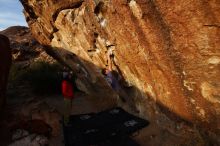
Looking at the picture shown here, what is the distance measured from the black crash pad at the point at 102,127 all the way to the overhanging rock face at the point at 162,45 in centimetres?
55

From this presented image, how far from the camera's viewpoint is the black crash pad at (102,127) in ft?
23.4

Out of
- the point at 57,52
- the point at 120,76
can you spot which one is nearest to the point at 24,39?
the point at 57,52

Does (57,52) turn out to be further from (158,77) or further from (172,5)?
(172,5)

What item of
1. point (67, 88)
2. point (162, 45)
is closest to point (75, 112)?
point (67, 88)

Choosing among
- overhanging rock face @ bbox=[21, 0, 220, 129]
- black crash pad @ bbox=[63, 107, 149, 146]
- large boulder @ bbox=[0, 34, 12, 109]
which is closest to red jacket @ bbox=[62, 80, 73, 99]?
black crash pad @ bbox=[63, 107, 149, 146]

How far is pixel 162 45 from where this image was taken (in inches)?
238

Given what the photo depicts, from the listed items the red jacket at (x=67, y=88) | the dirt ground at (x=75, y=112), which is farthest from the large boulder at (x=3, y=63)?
the red jacket at (x=67, y=88)

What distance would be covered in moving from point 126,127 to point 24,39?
20662mm

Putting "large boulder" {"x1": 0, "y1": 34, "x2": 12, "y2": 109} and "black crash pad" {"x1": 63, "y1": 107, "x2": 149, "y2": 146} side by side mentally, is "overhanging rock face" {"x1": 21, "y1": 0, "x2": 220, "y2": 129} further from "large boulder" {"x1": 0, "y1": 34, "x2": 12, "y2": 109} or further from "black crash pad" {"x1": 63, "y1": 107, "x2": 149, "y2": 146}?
"large boulder" {"x1": 0, "y1": 34, "x2": 12, "y2": 109}

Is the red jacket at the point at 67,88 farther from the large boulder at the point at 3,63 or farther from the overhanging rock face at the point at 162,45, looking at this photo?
the large boulder at the point at 3,63

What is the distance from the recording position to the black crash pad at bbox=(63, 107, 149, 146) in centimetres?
714

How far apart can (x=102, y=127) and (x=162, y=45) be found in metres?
2.97

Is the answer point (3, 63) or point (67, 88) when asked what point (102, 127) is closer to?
point (67, 88)

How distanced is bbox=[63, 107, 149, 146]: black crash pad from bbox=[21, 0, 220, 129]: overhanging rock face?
552mm
